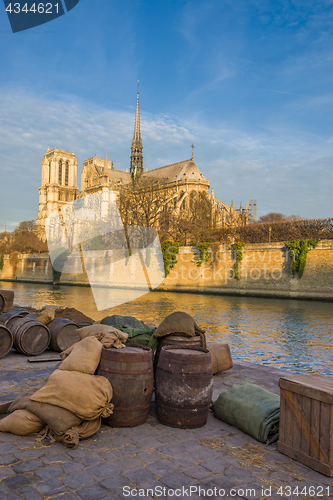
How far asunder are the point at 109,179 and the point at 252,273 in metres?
53.9

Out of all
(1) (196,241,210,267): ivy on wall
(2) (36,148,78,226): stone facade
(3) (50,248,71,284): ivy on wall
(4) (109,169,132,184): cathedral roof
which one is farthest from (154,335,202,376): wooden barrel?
(2) (36,148,78,226): stone facade

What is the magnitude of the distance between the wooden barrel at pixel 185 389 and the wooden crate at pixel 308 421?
2.57 ft

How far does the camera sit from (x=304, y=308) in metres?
20.8

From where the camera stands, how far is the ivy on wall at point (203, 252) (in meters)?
32.8

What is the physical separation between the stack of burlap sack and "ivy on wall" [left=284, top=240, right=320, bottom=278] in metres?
25.4

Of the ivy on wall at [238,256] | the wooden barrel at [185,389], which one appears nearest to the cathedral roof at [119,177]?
the ivy on wall at [238,256]

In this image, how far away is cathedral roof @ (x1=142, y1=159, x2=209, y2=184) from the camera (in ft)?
210

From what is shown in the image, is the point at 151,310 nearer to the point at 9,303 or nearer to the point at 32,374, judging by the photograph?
the point at 9,303

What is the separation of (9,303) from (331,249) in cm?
2310

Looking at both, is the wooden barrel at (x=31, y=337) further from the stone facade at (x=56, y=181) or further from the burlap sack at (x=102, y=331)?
the stone facade at (x=56, y=181)

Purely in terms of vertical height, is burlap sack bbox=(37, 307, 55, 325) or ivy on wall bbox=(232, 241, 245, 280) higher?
ivy on wall bbox=(232, 241, 245, 280)

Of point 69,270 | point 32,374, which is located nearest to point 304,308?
point 32,374

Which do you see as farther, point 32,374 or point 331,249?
point 331,249

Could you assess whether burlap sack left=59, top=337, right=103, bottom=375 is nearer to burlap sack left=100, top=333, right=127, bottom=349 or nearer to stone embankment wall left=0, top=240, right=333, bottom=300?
burlap sack left=100, top=333, right=127, bottom=349
